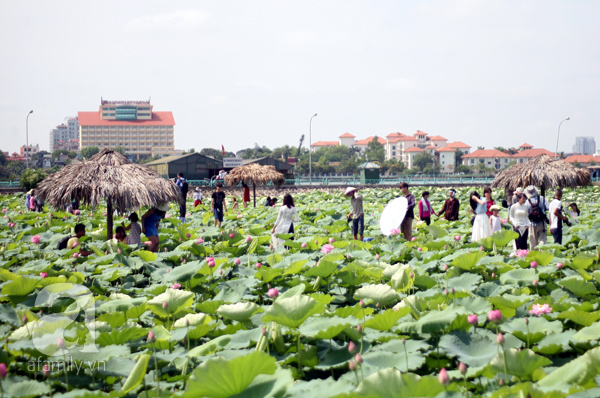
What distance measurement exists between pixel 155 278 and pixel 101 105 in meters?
109

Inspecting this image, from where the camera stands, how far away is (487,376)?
7.02 ft

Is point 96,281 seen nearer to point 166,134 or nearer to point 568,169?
point 568,169

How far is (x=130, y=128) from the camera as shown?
104750 mm

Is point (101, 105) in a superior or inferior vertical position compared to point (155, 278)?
superior

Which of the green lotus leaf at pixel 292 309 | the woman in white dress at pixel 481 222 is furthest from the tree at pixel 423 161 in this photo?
the green lotus leaf at pixel 292 309

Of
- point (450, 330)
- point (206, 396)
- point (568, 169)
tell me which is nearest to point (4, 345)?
point (206, 396)

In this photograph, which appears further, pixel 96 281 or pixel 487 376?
pixel 96 281

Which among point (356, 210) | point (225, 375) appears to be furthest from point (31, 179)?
point (225, 375)

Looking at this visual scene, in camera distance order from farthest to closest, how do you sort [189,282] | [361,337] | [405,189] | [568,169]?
[568,169]
[405,189]
[189,282]
[361,337]

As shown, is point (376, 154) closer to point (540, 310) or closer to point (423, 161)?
point (423, 161)

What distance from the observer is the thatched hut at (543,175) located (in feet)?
36.9

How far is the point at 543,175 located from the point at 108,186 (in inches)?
360

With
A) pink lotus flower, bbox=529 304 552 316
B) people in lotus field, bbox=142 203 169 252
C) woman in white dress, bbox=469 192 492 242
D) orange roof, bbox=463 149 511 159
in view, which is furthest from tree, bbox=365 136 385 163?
pink lotus flower, bbox=529 304 552 316

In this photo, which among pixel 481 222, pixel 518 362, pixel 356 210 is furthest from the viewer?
pixel 356 210
